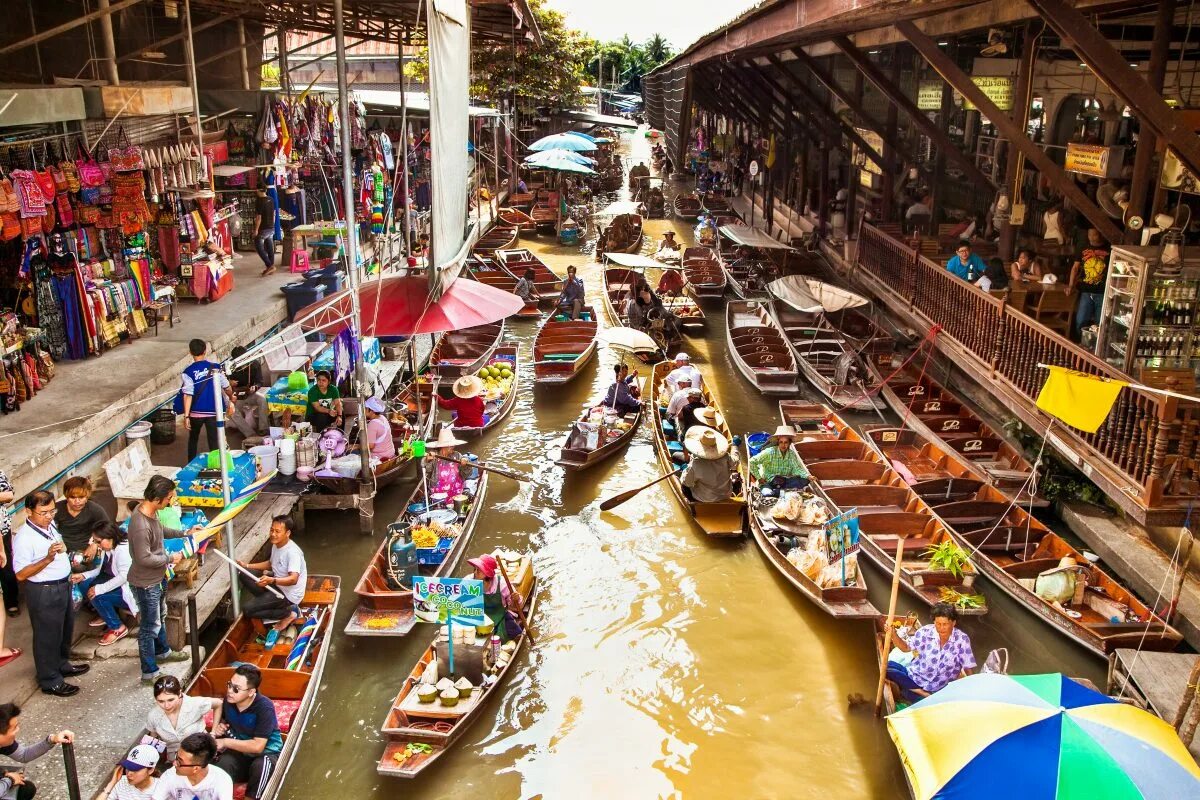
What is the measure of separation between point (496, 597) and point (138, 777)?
3602 mm

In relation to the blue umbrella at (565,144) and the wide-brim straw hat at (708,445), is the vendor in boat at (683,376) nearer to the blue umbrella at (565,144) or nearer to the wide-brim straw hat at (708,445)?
the wide-brim straw hat at (708,445)

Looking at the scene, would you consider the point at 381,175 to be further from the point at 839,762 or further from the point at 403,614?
the point at 839,762

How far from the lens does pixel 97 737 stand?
23.3ft

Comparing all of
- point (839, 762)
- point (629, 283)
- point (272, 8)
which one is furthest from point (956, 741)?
point (629, 283)

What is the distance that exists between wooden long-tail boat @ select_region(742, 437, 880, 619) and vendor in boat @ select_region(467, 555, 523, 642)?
3118 mm

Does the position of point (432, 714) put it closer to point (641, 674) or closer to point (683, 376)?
point (641, 674)

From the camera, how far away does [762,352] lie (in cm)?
1716

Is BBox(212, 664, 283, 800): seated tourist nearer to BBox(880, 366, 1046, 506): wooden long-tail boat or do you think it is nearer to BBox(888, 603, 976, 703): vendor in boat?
BBox(888, 603, 976, 703): vendor in boat

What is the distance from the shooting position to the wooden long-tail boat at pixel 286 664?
764 centimetres

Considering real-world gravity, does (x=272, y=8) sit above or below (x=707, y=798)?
above

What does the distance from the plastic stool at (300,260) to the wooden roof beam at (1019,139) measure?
10.8 meters

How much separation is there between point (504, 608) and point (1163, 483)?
5937mm

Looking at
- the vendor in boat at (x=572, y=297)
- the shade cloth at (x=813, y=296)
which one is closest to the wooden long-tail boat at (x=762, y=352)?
the shade cloth at (x=813, y=296)

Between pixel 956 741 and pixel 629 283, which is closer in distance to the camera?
pixel 956 741
